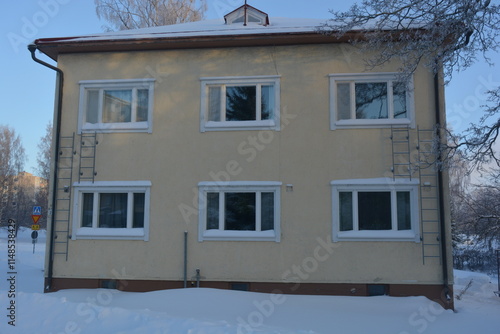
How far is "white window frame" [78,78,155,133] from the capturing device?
1023cm

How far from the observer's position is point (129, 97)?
1053 centimetres

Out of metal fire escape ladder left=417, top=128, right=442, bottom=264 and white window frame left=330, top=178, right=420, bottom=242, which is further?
white window frame left=330, top=178, right=420, bottom=242

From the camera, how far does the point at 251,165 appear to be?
9805 mm

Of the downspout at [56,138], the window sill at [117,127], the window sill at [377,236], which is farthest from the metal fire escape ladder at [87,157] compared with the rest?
the window sill at [377,236]

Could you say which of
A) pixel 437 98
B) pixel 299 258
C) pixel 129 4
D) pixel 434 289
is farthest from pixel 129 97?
pixel 129 4

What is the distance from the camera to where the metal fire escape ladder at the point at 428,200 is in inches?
359

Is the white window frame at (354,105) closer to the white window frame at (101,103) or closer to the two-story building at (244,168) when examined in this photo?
the two-story building at (244,168)

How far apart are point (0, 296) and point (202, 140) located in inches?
210

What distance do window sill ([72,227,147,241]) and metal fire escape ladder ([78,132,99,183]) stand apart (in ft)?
4.15

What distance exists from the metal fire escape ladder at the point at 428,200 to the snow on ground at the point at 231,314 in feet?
3.76

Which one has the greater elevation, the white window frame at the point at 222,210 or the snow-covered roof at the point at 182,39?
the snow-covered roof at the point at 182,39

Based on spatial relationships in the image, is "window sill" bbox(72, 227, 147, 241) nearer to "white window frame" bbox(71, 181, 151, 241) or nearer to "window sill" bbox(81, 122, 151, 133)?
"white window frame" bbox(71, 181, 151, 241)

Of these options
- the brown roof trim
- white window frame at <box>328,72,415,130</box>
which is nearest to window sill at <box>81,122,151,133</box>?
the brown roof trim

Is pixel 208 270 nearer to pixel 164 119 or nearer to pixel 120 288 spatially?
pixel 120 288
